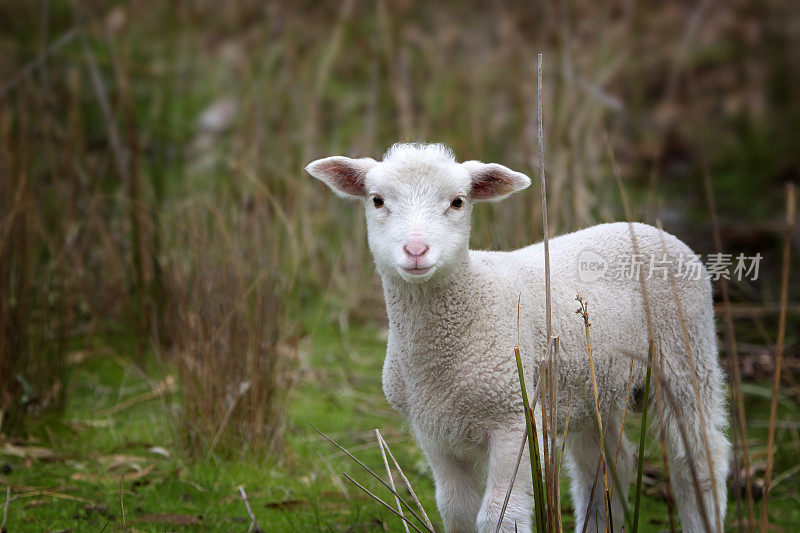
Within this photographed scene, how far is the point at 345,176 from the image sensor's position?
266 centimetres

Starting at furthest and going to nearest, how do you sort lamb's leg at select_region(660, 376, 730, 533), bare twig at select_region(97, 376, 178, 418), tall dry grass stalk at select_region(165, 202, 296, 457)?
bare twig at select_region(97, 376, 178, 418) → tall dry grass stalk at select_region(165, 202, 296, 457) → lamb's leg at select_region(660, 376, 730, 533)

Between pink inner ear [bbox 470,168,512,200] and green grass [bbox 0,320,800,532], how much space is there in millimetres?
879

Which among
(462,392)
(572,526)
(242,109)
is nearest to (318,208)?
(242,109)

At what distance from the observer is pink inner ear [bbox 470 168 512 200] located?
2.54 metres

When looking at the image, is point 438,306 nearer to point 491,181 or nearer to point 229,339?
point 491,181

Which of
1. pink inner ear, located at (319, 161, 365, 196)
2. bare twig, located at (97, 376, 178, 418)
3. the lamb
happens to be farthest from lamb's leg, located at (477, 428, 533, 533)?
bare twig, located at (97, 376, 178, 418)

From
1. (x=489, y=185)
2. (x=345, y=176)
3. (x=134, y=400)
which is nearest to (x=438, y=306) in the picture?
(x=489, y=185)

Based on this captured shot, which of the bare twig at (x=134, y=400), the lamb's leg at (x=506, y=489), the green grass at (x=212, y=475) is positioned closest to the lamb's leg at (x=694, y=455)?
the green grass at (x=212, y=475)

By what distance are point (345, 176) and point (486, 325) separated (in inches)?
24.8

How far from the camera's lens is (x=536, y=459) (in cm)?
193

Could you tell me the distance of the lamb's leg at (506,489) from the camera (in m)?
2.34

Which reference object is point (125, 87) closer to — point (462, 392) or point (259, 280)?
point (259, 280)

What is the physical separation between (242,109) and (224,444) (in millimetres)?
3129

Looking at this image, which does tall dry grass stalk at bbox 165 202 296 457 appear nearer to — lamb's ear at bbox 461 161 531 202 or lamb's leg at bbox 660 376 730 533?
lamb's ear at bbox 461 161 531 202
